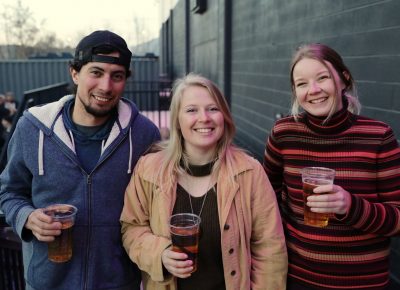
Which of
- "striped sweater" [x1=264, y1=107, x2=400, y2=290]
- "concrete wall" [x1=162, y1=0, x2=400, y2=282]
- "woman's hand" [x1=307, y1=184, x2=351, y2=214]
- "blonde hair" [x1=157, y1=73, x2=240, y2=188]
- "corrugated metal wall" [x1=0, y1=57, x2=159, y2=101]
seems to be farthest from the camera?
"corrugated metal wall" [x1=0, y1=57, x2=159, y2=101]

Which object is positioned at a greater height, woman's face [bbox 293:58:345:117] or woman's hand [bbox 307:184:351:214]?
woman's face [bbox 293:58:345:117]

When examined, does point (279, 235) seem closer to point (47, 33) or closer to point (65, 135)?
point (65, 135)

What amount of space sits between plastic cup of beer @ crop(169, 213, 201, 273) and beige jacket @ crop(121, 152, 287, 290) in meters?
0.17

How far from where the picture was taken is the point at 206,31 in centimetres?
1126

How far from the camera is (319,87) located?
203cm

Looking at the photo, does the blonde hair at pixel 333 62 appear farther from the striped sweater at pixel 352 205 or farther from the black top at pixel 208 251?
the black top at pixel 208 251

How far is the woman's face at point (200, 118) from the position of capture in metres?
2.11

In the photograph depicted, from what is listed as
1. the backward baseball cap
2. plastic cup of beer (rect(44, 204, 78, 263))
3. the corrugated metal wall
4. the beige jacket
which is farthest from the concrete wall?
the corrugated metal wall

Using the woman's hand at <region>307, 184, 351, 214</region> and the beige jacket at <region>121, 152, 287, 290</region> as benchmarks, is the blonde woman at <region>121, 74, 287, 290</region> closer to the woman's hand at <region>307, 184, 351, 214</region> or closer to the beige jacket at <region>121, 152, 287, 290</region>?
the beige jacket at <region>121, 152, 287, 290</region>

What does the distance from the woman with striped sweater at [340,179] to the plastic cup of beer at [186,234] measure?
496mm

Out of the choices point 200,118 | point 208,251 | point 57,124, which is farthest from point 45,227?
point 200,118

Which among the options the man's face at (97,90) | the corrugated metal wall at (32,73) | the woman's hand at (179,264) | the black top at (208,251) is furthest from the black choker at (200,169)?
the corrugated metal wall at (32,73)

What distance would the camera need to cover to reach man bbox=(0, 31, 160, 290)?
2.15m

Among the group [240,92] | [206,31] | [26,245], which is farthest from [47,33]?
[26,245]
